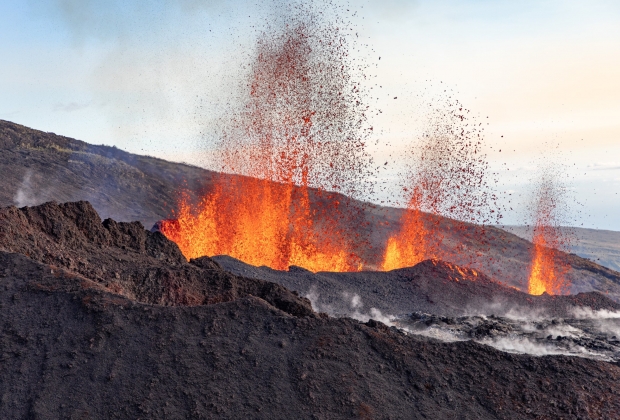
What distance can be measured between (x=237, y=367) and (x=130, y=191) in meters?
50.3

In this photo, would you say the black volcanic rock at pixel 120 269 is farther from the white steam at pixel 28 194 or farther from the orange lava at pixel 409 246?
the white steam at pixel 28 194

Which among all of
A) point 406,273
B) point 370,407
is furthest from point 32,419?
point 406,273

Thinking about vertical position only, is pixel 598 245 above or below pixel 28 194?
above

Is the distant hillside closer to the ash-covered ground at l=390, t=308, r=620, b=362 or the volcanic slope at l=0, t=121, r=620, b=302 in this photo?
the volcanic slope at l=0, t=121, r=620, b=302

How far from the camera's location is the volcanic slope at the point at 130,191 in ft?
161

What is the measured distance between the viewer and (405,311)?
977 inches

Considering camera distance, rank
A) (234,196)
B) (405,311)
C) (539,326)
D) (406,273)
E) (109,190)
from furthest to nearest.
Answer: (109,190) < (234,196) < (406,273) < (405,311) < (539,326)

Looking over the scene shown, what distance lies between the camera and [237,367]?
406 inches

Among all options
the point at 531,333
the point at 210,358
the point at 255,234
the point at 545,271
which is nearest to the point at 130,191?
the point at 255,234

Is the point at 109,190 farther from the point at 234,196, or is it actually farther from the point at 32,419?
the point at 32,419

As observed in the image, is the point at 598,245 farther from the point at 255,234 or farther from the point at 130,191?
the point at 255,234

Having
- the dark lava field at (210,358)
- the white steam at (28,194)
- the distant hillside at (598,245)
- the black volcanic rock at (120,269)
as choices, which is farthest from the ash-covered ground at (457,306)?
the distant hillside at (598,245)

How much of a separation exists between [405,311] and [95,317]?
15688 millimetres

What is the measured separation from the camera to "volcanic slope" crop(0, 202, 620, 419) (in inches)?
384
